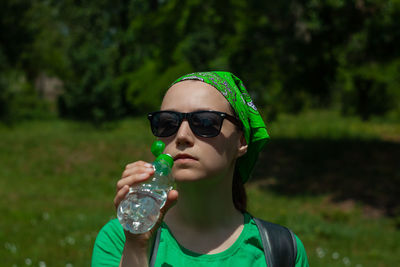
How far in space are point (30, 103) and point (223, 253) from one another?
119 feet

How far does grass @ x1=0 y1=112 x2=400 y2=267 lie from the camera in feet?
25.5

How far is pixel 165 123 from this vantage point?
6.93ft

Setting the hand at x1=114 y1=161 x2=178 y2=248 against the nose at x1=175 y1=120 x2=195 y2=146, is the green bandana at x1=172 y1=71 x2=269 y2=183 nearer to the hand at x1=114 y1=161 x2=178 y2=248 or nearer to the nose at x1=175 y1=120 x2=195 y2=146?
the nose at x1=175 y1=120 x2=195 y2=146

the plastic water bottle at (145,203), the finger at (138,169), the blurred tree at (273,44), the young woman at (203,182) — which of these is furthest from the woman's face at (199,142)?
the blurred tree at (273,44)

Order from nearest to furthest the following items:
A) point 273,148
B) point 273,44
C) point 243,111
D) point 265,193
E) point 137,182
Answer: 1. point 137,182
2. point 243,111
3. point 265,193
4. point 273,44
5. point 273,148

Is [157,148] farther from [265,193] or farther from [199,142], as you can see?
[265,193]

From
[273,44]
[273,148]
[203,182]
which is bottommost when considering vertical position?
[273,148]

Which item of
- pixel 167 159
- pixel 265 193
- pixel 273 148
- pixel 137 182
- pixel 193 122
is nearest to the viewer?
pixel 137 182

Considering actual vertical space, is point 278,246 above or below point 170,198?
below

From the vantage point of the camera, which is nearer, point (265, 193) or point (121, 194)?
point (121, 194)

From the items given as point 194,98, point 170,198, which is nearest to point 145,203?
point 170,198

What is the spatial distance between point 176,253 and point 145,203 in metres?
0.39

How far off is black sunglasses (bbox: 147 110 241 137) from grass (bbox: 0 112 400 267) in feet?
16.7

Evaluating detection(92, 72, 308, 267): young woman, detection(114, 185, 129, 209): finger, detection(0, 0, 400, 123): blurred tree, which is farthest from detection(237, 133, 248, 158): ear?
detection(0, 0, 400, 123): blurred tree
